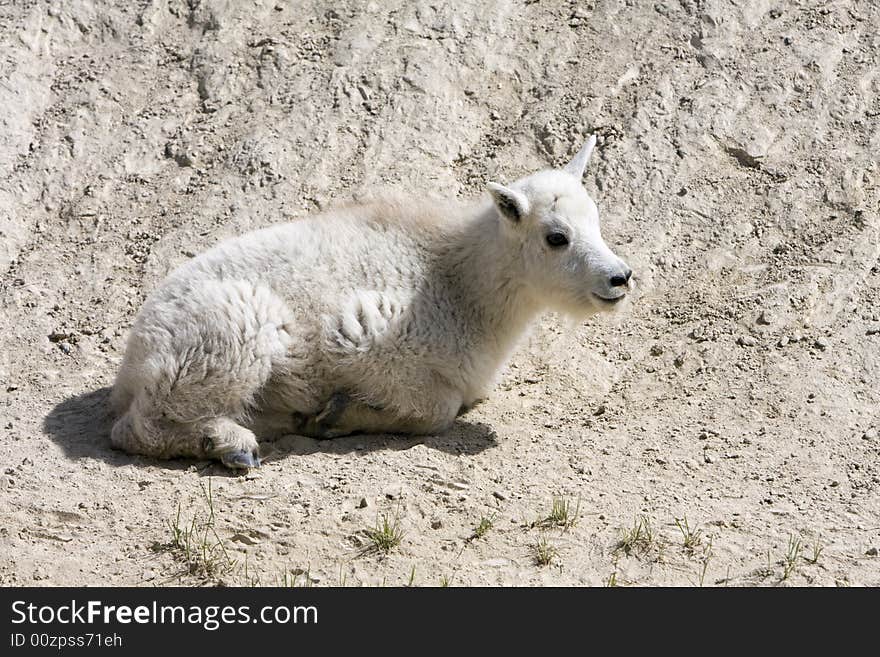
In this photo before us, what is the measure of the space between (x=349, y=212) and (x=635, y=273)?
8.76 feet

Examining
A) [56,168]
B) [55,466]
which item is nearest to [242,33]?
[56,168]

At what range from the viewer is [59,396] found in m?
8.91

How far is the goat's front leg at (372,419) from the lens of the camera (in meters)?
8.10

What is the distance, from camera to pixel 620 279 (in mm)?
7855

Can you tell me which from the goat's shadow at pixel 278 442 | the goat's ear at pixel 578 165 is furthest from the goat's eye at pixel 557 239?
the goat's shadow at pixel 278 442

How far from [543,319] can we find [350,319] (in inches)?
92.7

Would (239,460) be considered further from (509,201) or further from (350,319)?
(509,201)

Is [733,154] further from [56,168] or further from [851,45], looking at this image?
[56,168]

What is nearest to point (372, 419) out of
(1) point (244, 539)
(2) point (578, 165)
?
(1) point (244, 539)

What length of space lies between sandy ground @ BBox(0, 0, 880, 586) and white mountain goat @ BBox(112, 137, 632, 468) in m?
0.28

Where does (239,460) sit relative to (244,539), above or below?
above

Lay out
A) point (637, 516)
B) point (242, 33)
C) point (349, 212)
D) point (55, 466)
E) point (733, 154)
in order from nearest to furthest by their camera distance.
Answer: point (637, 516), point (55, 466), point (349, 212), point (733, 154), point (242, 33)

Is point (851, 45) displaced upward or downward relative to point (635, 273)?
upward

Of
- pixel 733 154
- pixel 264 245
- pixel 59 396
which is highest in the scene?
pixel 733 154
